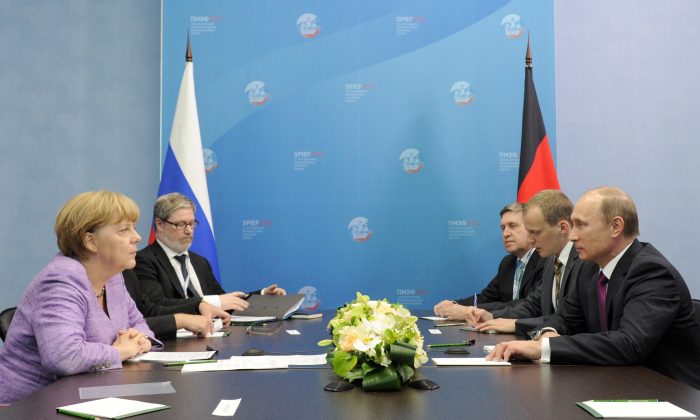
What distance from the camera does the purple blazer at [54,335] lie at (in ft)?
7.79

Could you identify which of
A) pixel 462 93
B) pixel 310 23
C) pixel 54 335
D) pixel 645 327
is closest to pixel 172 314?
pixel 54 335

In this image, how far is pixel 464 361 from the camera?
2.54 m

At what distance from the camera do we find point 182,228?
4.38 metres

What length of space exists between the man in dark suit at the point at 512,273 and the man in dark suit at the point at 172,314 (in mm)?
1429

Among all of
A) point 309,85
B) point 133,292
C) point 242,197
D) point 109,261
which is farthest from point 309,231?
point 109,261

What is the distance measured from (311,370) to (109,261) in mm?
948

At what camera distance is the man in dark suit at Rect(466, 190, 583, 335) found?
373cm

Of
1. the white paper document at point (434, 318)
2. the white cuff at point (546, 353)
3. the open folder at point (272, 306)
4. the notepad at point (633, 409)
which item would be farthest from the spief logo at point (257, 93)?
the notepad at point (633, 409)

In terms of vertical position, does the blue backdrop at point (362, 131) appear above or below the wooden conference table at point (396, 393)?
above

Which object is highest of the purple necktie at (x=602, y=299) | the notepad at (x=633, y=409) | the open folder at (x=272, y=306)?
the purple necktie at (x=602, y=299)

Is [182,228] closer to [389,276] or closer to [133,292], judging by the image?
[133,292]

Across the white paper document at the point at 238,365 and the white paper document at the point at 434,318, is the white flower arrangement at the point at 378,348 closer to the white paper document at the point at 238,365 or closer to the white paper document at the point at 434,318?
the white paper document at the point at 238,365

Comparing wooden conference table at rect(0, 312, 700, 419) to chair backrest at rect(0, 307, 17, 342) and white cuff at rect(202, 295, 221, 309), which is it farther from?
white cuff at rect(202, 295, 221, 309)

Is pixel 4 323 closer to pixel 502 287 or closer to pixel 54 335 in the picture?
pixel 54 335
